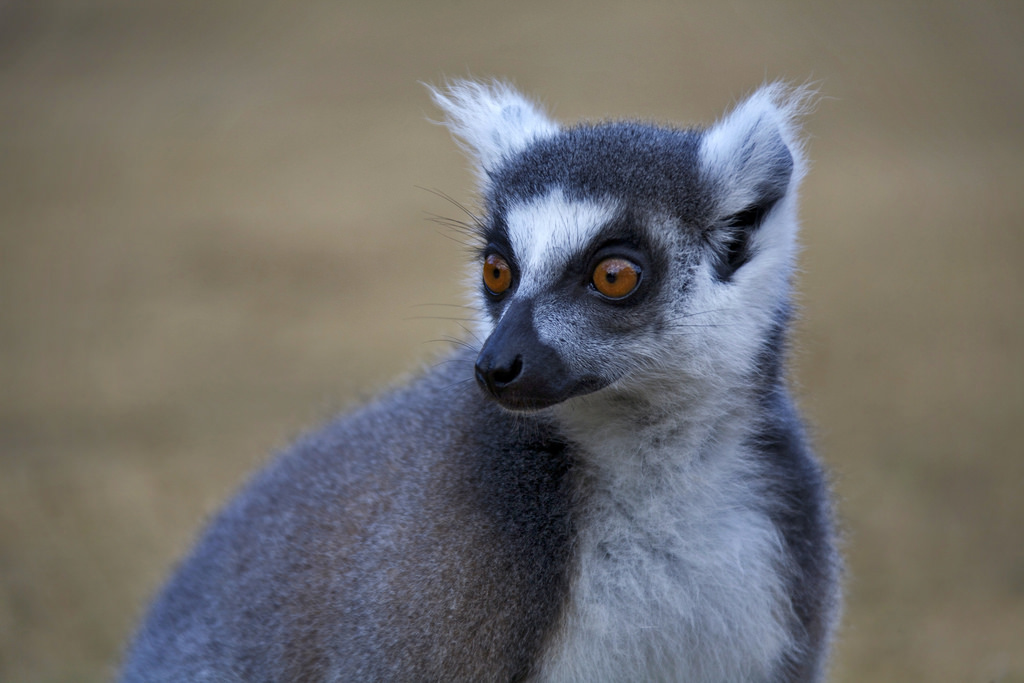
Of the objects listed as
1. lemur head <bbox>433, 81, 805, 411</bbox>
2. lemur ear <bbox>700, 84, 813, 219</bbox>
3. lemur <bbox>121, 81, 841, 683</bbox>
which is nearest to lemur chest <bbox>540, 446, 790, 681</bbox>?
lemur <bbox>121, 81, 841, 683</bbox>

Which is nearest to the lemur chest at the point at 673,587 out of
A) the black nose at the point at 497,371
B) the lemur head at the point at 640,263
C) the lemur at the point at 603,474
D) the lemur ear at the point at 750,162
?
the lemur at the point at 603,474

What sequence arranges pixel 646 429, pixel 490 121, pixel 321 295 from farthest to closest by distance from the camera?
1. pixel 321 295
2. pixel 490 121
3. pixel 646 429

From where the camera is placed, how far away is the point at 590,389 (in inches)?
108

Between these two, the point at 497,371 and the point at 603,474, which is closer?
the point at 497,371

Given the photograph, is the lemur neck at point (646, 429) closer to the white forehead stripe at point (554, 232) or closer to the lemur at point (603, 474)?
the lemur at point (603, 474)

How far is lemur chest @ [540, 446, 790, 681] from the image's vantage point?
2699 mm

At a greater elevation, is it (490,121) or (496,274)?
(490,121)

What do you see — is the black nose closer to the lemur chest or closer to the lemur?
the lemur

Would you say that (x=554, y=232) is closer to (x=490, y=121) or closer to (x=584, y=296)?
(x=584, y=296)

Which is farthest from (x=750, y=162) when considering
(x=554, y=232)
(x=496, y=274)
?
(x=496, y=274)

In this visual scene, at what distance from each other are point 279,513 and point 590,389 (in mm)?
1326

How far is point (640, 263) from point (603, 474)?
602mm

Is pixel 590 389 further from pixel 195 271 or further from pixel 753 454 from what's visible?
pixel 195 271

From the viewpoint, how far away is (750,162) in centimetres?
296
